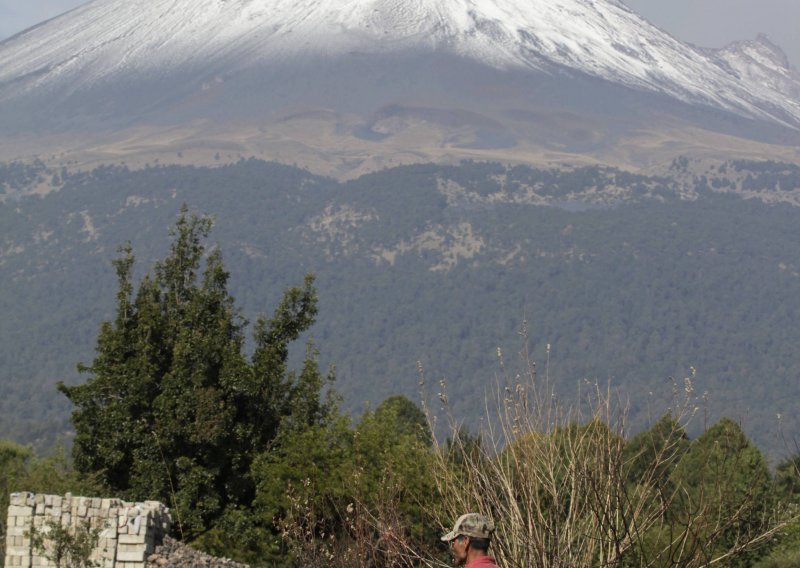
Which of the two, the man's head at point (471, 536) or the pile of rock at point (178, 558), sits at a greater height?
the man's head at point (471, 536)

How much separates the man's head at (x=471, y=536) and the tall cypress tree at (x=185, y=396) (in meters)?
18.6

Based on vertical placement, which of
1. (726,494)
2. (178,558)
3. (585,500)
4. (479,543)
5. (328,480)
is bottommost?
(328,480)

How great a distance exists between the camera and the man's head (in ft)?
37.9

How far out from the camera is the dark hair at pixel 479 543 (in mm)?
11570

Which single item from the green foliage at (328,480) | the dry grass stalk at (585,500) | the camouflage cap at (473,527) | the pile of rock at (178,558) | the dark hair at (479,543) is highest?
the camouflage cap at (473,527)

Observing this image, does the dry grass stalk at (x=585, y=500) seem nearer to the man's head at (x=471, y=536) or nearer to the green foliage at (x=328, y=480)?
the man's head at (x=471, y=536)

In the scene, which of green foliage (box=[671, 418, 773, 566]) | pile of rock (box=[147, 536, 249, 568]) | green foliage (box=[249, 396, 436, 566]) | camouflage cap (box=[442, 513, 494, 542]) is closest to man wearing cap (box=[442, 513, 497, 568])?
camouflage cap (box=[442, 513, 494, 542])

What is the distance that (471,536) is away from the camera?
11578mm

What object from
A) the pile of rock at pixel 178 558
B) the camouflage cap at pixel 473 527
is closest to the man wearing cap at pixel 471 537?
the camouflage cap at pixel 473 527

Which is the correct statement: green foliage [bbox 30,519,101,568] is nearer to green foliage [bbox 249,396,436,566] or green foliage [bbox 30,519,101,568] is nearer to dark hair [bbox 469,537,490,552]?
green foliage [bbox 249,396,436,566]

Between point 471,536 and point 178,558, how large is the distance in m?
13.2

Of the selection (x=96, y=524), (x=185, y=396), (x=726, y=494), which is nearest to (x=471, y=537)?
(x=726, y=494)

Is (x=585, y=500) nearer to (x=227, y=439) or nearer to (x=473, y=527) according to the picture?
(x=473, y=527)

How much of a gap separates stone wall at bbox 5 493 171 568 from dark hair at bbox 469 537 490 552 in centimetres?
1314
